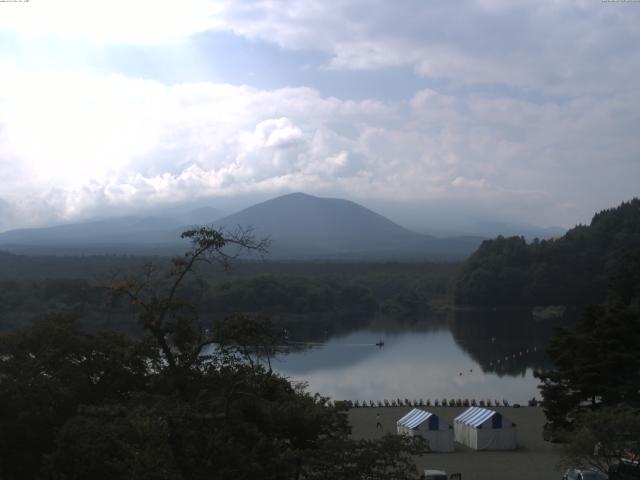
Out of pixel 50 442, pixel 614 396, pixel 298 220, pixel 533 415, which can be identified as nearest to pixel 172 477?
pixel 50 442

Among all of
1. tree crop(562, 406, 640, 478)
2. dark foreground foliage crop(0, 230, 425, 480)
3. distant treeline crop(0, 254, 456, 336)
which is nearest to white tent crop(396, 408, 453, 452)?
tree crop(562, 406, 640, 478)

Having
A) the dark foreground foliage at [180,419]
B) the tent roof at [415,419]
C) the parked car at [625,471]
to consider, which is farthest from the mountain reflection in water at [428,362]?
the dark foreground foliage at [180,419]

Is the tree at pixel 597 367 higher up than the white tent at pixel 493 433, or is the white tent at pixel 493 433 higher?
the tree at pixel 597 367

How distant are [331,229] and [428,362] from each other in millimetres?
127961

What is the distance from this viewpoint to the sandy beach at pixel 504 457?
31.3ft

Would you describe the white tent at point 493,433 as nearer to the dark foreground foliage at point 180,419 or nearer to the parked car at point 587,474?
the parked car at point 587,474

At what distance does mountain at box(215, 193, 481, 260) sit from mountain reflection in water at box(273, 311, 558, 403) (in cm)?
8594

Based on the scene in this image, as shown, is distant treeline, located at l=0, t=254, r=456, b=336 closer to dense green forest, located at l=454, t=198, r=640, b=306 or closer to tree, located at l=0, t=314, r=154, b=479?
dense green forest, located at l=454, t=198, r=640, b=306

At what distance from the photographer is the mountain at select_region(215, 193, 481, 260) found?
129000 millimetres

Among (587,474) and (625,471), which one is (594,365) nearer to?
(587,474)

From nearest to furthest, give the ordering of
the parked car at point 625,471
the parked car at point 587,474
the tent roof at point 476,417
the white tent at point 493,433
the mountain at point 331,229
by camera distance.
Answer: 1. the parked car at point 625,471
2. the parked car at point 587,474
3. the white tent at point 493,433
4. the tent roof at point 476,417
5. the mountain at point 331,229

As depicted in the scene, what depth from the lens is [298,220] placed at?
150125 millimetres

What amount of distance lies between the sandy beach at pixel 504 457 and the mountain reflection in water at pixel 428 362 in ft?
9.54

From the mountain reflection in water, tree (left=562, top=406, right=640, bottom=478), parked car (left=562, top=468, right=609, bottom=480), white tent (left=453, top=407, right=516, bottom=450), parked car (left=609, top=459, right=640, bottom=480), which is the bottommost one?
the mountain reflection in water
